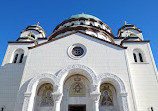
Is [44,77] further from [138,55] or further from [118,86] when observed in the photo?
[138,55]

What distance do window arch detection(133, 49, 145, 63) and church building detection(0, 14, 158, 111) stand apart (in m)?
0.11

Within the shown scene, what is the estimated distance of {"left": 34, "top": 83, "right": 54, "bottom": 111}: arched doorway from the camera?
11.4 meters

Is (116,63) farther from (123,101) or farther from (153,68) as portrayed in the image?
(153,68)

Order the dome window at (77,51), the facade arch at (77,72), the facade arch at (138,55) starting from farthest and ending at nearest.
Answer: the facade arch at (138,55) < the dome window at (77,51) < the facade arch at (77,72)

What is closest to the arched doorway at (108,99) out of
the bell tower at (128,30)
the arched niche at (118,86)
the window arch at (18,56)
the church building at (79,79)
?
the church building at (79,79)

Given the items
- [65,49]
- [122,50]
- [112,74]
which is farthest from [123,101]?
[65,49]

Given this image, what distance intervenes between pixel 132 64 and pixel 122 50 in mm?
2264

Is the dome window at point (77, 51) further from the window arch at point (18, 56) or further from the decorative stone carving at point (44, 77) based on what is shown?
the window arch at point (18, 56)

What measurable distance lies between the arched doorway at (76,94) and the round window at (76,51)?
1.86 metres

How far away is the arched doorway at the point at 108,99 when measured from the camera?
11.3 m

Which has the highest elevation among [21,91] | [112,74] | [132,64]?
[132,64]

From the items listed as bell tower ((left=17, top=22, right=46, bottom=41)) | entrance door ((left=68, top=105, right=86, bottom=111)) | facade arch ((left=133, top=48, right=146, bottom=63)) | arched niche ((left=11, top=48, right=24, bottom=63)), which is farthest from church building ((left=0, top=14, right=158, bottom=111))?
bell tower ((left=17, top=22, right=46, bottom=41))

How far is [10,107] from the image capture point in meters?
12.3

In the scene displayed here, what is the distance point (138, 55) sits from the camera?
15094mm
